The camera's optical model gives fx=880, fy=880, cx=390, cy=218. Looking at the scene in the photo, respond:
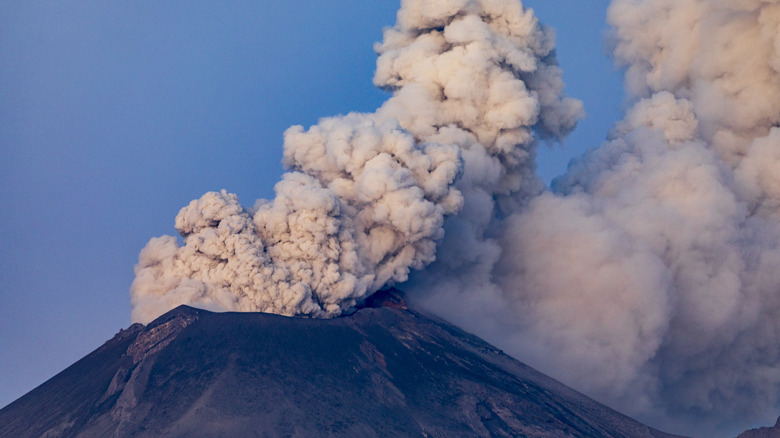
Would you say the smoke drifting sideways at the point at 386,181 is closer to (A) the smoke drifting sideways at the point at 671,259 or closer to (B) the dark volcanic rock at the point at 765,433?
(A) the smoke drifting sideways at the point at 671,259

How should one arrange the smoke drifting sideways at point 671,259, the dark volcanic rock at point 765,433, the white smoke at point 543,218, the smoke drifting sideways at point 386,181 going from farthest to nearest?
the smoke drifting sideways at point 671,259 < the white smoke at point 543,218 < the smoke drifting sideways at point 386,181 < the dark volcanic rock at point 765,433

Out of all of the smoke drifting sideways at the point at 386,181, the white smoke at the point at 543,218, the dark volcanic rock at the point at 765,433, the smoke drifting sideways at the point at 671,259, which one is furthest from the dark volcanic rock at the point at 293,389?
the smoke drifting sideways at the point at 671,259

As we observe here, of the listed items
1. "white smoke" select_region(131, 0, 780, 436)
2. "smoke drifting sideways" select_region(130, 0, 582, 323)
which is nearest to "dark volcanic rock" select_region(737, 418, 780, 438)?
"white smoke" select_region(131, 0, 780, 436)

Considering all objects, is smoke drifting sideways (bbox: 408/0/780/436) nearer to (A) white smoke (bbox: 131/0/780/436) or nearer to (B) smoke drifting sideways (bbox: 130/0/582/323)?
(A) white smoke (bbox: 131/0/780/436)

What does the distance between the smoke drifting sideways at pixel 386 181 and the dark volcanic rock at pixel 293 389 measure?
1.58 metres

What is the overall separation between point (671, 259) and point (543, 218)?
227 inches

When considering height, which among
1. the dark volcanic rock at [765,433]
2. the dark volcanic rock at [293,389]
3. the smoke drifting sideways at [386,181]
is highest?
the smoke drifting sideways at [386,181]

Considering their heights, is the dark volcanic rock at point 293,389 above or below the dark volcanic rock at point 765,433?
below

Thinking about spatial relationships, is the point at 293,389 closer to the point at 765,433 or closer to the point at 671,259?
the point at 765,433

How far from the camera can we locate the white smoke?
29.6 m

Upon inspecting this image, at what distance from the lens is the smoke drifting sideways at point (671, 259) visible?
113 feet

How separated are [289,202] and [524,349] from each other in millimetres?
11213

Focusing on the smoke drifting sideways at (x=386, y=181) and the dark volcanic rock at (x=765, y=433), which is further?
the smoke drifting sideways at (x=386, y=181)

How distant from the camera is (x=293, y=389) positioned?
24.6 metres
